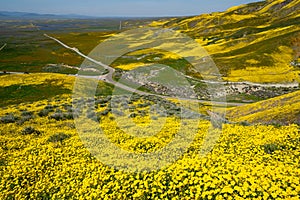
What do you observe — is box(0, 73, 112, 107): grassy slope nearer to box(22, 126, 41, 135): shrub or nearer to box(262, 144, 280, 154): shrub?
box(22, 126, 41, 135): shrub

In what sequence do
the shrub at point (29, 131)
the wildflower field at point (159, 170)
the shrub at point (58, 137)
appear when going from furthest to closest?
the shrub at point (29, 131) → the shrub at point (58, 137) → the wildflower field at point (159, 170)

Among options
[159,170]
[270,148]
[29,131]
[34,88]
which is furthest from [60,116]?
[34,88]

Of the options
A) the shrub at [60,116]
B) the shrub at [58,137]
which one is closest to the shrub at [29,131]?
the shrub at [58,137]

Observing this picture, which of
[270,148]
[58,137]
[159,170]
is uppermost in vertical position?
[270,148]

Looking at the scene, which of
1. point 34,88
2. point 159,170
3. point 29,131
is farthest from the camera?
point 34,88

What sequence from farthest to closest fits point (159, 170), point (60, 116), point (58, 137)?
1. point (60, 116)
2. point (58, 137)
3. point (159, 170)

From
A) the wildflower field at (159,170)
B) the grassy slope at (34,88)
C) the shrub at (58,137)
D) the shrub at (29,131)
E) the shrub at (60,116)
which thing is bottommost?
the grassy slope at (34,88)

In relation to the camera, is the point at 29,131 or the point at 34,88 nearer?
the point at 29,131

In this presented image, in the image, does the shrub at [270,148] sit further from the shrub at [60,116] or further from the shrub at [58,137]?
the shrub at [60,116]

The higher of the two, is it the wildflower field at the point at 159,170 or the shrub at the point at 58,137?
the wildflower field at the point at 159,170

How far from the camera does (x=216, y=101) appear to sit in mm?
62344

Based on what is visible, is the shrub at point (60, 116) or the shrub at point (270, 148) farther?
the shrub at point (60, 116)

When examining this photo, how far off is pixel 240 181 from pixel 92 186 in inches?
218

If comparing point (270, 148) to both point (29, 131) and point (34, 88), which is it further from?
point (34, 88)
